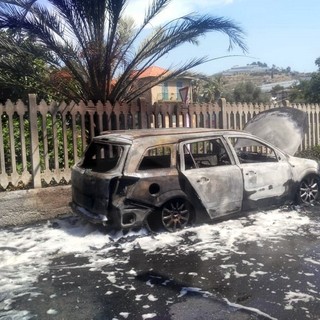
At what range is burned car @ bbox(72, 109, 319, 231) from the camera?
224 inches

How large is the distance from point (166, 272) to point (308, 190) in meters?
3.94

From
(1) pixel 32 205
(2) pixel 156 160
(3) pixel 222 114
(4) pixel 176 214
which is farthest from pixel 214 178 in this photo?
(3) pixel 222 114

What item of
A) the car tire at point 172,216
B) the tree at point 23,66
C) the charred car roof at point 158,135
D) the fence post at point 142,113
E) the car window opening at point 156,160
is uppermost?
the tree at point 23,66

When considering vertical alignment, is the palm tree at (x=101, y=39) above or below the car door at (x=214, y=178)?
above

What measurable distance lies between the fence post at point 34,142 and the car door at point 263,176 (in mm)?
3334

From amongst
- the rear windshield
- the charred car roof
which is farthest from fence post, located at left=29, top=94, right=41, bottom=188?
the charred car roof

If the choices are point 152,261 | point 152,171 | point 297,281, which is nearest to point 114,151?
point 152,171

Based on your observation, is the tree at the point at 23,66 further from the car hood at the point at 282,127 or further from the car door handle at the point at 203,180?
the car door handle at the point at 203,180

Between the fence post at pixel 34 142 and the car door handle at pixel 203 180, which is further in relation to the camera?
the fence post at pixel 34 142

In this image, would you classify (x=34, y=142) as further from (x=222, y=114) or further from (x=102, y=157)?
(x=222, y=114)

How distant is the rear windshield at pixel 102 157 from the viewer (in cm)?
588

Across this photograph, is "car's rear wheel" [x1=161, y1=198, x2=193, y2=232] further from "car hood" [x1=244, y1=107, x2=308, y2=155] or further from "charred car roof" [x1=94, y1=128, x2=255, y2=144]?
"car hood" [x1=244, y1=107, x2=308, y2=155]

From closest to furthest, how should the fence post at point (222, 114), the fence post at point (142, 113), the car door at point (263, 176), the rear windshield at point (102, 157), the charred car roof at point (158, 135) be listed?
1. the rear windshield at point (102, 157)
2. the charred car roof at point (158, 135)
3. the car door at point (263, 176)
4. the fence post at point (142, 113)
5. the fence post at point (222, 114)

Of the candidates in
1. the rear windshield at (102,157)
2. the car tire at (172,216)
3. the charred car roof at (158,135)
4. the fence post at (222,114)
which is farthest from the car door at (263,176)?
the fence post at (222,114)
